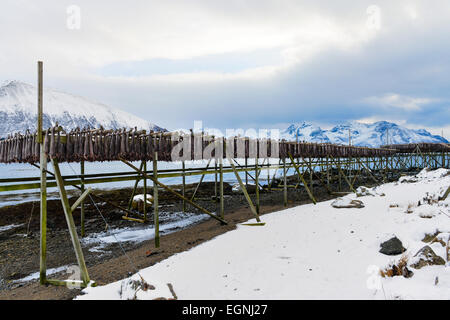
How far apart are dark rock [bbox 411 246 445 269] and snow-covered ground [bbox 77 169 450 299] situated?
0.10m

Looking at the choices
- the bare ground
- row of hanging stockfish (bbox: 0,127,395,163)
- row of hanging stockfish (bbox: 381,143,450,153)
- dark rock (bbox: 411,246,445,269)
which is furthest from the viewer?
row of hanging stockfish (bbox: 381,143,450,153)

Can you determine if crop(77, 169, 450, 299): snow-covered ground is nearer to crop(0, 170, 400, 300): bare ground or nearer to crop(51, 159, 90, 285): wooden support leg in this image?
crop(51, 159, 90, 285): wooden support leg

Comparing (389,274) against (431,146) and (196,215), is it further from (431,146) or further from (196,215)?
(431,146)

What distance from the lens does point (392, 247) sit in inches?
217

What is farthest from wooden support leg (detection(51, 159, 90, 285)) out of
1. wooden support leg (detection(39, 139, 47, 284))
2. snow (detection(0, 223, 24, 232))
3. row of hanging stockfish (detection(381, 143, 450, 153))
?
row of hanging stockfish (detection(381, 143, 450, 153))

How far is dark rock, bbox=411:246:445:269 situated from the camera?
14.2ft

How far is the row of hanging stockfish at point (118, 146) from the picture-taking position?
6.69 meters

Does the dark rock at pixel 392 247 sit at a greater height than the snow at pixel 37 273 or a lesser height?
greater

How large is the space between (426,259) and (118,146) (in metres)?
7.80

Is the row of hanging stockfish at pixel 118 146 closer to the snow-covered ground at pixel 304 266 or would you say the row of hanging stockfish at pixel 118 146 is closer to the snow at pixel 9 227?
the snow-covered ground at pixel 304 266

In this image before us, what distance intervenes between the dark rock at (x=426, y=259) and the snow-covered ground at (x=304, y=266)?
0.10 meters

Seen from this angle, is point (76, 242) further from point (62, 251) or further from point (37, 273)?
point (62, 251)

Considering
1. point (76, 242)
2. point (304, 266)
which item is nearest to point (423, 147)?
point (304, 266)

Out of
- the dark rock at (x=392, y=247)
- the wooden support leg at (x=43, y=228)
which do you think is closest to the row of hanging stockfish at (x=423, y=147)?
the dark rock at (x=392, y=247)
